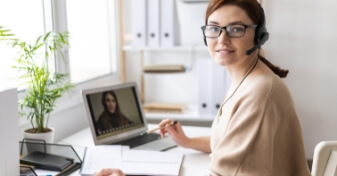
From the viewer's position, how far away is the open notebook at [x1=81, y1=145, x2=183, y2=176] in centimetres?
136

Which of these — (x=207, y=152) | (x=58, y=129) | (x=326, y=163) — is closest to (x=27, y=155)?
(x=58, y=129)

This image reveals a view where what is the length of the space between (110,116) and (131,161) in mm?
366

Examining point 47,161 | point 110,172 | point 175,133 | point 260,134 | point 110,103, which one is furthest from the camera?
point 110,103

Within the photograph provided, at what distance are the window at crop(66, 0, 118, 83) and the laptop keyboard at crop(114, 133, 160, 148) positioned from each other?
62cm

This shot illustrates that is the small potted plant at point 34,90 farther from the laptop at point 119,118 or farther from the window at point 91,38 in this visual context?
the window at point 91,38

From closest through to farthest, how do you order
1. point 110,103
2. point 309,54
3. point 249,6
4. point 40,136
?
point 249,6 → point 40,136 → point 110,103 → point 309,54

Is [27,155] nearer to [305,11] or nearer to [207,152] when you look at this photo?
[207,152]

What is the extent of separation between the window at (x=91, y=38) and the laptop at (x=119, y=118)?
458 millimetres

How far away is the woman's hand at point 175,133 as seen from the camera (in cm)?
164

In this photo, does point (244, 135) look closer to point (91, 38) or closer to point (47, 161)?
point (47, 161)

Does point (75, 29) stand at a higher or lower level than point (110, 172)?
higher

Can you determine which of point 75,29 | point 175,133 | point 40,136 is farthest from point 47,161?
point 75,29

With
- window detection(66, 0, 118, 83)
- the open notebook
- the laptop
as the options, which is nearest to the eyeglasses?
the open notebook

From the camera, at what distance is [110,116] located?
5.75 feet
